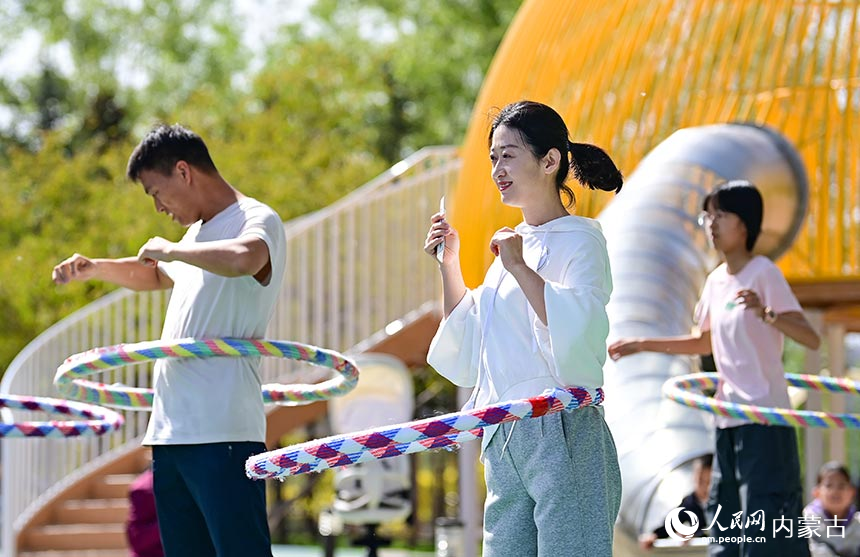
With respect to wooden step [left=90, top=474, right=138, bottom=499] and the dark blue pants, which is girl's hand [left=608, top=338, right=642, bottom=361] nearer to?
the dark blue pants

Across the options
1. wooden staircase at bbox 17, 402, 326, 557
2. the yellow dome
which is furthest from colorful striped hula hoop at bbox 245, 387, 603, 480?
wooden staircase at bbox 17, 402, 326, 557

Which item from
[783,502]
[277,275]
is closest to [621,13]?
[783,502]

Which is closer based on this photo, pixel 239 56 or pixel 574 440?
pixel 574 440

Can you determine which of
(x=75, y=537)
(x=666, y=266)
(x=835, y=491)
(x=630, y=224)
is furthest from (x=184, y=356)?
(x=75, y=537)

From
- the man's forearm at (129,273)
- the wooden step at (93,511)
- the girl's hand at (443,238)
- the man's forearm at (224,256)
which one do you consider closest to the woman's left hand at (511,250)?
the girl's hand at (443,238)

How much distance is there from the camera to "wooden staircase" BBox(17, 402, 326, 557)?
48.5ft

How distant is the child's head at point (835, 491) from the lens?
9.84 m

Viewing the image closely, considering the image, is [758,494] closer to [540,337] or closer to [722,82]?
[540,337]

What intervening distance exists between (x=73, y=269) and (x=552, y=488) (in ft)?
7.53

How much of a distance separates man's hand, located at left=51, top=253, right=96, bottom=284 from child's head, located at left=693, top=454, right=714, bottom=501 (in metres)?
3.63

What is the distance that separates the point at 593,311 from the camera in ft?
15.2

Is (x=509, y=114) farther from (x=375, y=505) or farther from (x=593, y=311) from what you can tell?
(x=375, y=505)

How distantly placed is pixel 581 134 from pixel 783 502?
5.69 m

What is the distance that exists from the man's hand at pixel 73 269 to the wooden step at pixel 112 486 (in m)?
9.05
